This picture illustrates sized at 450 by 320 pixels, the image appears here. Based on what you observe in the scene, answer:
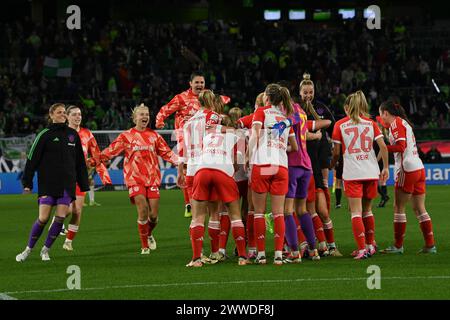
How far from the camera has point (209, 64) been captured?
4009 centimetres

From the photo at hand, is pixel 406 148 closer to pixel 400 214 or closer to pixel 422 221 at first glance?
pixel 400 214

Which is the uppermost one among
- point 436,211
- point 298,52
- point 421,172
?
point 298,52

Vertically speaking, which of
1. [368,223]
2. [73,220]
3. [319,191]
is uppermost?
[319,191]

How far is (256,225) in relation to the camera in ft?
39.6

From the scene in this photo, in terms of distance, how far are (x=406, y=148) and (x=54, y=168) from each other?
4.66 m

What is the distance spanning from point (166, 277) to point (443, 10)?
3810 cm

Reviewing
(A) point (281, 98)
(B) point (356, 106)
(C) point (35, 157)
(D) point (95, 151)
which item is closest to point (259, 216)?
(A) point (281, 98)

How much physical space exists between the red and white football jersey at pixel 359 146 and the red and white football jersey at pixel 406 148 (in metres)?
0.62

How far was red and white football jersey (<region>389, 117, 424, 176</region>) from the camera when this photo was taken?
519 inches

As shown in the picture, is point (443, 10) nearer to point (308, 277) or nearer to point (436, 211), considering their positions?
point (436, 211)

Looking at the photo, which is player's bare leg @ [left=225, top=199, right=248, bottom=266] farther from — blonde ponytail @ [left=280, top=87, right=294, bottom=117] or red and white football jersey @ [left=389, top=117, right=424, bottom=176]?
red and white football jersey @ [left=389, top=117, right=424, bottom=176]

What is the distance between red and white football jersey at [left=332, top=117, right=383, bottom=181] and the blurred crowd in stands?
2161 cm

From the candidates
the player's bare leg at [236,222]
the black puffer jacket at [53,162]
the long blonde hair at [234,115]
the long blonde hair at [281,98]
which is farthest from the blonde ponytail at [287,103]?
the black puffer jacket at [53,162]
